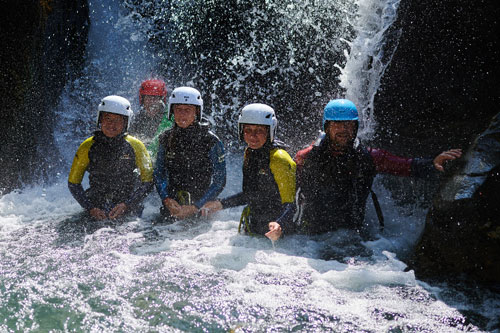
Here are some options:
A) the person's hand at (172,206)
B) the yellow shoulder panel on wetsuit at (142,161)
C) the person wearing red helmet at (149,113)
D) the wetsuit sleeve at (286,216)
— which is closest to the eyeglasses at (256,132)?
the wetsuit sleeve at (286,216)

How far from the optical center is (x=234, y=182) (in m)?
8.47

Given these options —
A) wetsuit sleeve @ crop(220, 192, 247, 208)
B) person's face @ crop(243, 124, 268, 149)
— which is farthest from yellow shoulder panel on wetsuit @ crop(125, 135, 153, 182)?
person's face @ crop(243, 124, 268, 149)

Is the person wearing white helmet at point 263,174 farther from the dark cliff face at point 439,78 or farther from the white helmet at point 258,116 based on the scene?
the dark cliff face at point 439,78

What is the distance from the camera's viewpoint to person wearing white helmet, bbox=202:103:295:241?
486 cm

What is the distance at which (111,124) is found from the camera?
5.86 m

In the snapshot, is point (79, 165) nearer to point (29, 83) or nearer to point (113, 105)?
point (113, 105)

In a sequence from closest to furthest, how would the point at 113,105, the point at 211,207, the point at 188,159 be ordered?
1. the point at 211,207
2. the point at 113,105
3. the point at 188,159

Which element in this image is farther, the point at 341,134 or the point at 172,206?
the point at 172,206

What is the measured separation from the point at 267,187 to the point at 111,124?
234cm

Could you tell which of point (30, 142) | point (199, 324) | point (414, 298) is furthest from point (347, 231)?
point (30, 142)

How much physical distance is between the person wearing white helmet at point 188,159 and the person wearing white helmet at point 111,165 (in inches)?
10.4

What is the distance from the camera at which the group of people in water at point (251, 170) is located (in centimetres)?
496

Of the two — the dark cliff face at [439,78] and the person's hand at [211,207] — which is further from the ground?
the dark cliff face at [439,78]

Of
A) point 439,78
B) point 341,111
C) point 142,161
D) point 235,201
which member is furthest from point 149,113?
point 439,78
